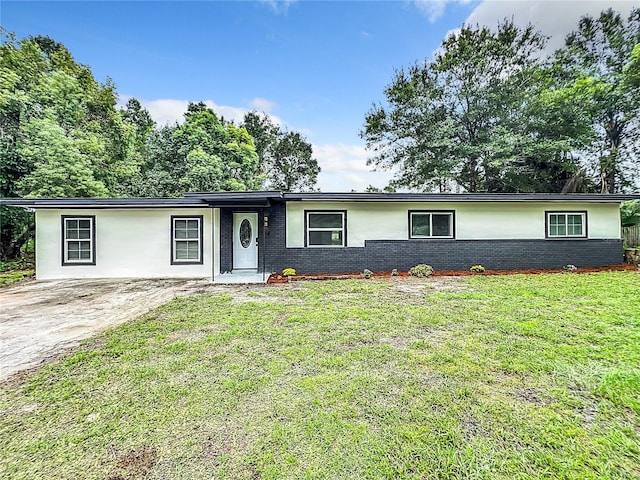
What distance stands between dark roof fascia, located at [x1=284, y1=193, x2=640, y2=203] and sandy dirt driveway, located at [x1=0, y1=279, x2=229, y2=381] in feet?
12.4

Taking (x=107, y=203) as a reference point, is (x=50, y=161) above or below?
above

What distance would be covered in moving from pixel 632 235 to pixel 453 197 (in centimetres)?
908

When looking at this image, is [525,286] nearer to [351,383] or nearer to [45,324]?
[351,383]

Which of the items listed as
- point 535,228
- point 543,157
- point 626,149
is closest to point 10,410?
point 535,228

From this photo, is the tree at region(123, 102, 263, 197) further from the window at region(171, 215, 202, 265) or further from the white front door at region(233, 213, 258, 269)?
the white front door at region(233, 213, 258, 269)

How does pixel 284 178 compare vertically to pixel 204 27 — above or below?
below

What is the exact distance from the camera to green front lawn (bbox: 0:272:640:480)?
188 centimetres

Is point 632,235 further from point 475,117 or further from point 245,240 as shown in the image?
point 245,240

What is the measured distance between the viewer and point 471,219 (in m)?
9.63

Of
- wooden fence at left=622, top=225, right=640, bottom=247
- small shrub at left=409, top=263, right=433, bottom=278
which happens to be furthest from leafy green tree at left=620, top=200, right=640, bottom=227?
small shrub at left=409, top=263, right=433, bottom=278

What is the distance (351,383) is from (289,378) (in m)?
0.60

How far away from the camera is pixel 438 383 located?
2793mm

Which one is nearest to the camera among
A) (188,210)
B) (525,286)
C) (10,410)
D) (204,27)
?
(10,410)


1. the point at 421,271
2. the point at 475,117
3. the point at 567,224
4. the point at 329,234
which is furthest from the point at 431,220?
the point at 475,117
